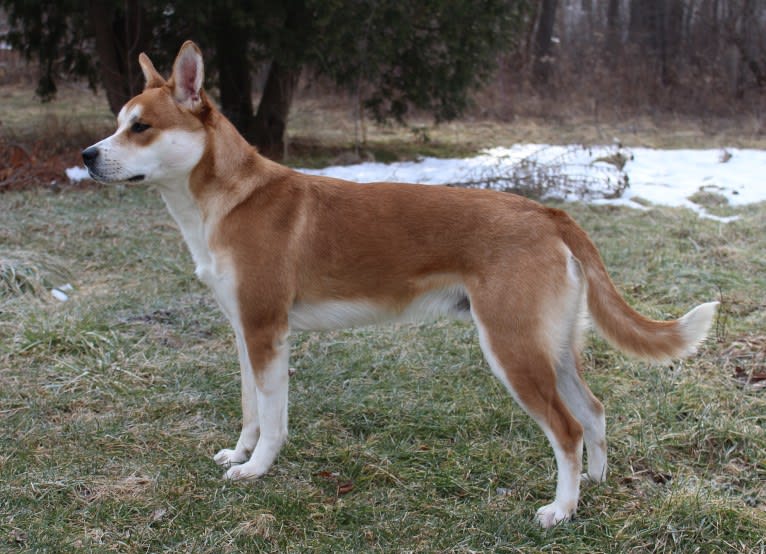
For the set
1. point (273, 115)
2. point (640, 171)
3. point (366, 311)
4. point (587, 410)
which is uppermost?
point (366, 311)

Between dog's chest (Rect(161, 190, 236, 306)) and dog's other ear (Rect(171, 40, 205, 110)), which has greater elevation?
dog's other ear (Rect(171, 40, 205, 110))

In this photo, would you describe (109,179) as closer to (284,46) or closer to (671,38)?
(284,46)

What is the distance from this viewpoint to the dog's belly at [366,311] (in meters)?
3.41

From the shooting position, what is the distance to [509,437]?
12.7ft

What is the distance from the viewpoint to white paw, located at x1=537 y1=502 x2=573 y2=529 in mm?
3141

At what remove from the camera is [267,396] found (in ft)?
11.7

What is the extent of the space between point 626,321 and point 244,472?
1.75 m

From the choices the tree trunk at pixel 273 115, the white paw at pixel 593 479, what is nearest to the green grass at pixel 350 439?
the white paw at pixel 593 479

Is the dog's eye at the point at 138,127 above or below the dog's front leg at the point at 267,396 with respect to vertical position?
above

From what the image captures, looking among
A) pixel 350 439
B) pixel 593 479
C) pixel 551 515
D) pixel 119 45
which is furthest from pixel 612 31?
pixel 551 515

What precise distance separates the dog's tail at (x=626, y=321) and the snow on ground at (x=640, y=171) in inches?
226

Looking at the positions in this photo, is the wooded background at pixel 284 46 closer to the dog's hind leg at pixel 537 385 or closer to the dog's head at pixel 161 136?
the dog's head at pixel 161 136

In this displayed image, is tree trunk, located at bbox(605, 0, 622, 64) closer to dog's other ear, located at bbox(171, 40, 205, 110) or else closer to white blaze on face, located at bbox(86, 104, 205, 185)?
dog's other ear, located at bbox(171, 40, 205, 110)

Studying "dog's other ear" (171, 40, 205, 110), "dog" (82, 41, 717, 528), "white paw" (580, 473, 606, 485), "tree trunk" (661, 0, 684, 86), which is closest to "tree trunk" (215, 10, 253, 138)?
"dog's other ear" (171, 40, 205, 110)
